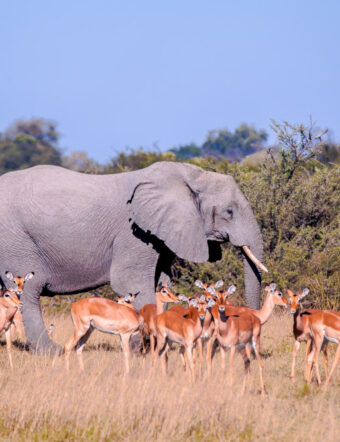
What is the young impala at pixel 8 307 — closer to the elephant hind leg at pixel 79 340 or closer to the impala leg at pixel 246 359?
the elephant hind leg at pixel 79 340

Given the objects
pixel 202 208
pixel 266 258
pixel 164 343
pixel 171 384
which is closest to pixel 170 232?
pixel 202 208

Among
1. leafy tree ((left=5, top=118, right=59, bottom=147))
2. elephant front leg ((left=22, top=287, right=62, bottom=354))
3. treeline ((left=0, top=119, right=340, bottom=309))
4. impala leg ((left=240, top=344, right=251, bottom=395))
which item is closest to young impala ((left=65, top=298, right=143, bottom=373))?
elephant front leg ((left=22, top=287, right=62, bottom=354))

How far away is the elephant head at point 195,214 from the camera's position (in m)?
12.4

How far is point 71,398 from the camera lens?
29.4 ft

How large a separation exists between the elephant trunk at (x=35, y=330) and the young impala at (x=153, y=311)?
4.85 ft

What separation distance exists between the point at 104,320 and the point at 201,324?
1500 millimetres

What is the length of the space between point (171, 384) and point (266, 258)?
7322 mm

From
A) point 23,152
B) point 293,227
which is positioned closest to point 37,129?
point 23,152

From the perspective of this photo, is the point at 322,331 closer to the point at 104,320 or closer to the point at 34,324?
the point at 104,320

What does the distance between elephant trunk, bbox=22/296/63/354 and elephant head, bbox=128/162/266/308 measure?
6.93 ft

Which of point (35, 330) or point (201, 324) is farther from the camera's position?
point (35, 330)

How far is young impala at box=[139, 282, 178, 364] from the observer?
11.2 m

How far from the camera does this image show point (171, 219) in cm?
1245

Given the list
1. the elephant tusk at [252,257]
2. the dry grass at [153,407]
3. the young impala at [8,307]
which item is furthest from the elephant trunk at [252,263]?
the young impala at [8,307]
